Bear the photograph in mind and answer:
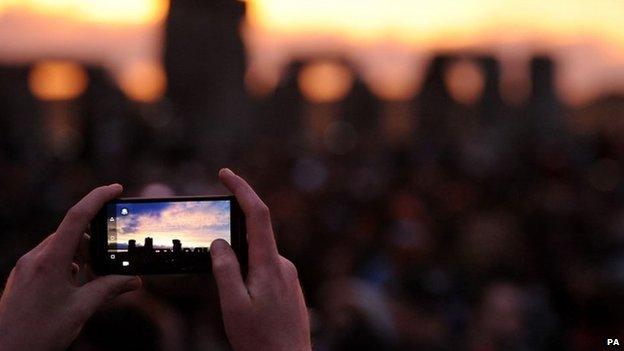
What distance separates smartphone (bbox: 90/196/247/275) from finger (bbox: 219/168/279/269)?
26 centimetres

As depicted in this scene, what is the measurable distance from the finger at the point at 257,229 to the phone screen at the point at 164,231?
0.32 meters

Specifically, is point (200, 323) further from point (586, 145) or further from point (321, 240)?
point (586, 145)

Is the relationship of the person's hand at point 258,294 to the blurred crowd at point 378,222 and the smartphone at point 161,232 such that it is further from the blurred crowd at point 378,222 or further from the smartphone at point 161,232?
the blurred crowd at point 378,222

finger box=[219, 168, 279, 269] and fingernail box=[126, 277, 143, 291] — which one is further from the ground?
finger box=[219, 168, 279, 269]

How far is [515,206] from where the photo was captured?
10422 millimetres

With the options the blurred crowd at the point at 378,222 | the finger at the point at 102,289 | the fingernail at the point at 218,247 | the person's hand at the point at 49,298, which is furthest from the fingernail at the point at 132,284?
the blurred crowd at the point at 378,222

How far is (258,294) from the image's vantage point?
1.79 metres

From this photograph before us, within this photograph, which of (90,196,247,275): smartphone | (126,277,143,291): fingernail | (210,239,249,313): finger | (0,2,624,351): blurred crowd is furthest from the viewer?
(0,2,624,351): blurred crowd

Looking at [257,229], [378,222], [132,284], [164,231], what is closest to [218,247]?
[257,229]

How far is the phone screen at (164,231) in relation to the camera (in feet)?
7.20

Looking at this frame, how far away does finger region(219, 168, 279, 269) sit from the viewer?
1.81m

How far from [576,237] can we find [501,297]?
2.73m

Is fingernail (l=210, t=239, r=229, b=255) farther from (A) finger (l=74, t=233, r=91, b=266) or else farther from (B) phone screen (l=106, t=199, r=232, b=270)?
(A) finger (l=74, t=233, r=91, b=266)

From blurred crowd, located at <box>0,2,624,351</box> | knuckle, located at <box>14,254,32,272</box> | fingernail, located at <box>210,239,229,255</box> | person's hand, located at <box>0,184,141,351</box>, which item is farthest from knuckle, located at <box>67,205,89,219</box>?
blurred crowd, located at <box>0,2,624,351</box>
